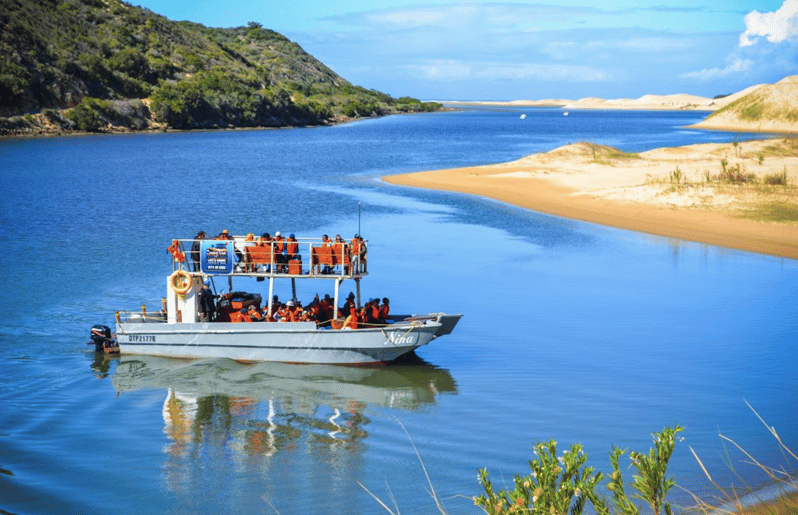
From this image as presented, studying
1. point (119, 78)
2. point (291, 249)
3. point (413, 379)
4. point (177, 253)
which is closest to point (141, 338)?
point (177, 253)

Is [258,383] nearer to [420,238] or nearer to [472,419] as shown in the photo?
[472,419]

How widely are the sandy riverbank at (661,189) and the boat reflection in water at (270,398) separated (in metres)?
19.8

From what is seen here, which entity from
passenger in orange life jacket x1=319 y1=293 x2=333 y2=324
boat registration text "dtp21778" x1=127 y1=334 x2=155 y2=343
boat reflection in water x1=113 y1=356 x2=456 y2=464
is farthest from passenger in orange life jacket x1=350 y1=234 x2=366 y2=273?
boat registration text "dtp21778" x1=127 y1=334 x2=155 y2=343

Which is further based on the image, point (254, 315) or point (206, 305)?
point (206, 305)

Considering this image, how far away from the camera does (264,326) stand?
19.6 meters

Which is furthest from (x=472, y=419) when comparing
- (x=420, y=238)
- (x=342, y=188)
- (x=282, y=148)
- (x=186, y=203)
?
(x=282, y=148)

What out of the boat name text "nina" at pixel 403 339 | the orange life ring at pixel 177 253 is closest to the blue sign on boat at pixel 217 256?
the orange life ring at pixel 177 253

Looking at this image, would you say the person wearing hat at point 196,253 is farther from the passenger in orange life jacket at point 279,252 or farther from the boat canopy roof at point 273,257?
the passenger in orange life jacket at point 279,252

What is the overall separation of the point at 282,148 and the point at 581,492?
86811mm

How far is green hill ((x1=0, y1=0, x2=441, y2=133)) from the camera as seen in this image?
3738 inches

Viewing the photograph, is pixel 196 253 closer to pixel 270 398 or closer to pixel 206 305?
pixel 206 305

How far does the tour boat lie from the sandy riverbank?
19284 mm

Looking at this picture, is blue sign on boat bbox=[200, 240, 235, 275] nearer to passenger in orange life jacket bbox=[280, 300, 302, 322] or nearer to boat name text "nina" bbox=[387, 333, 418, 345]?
passenger in orange life jacket bbox=[280, 300, 302, 322]

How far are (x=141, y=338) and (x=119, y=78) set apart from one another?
9870 centimetres
